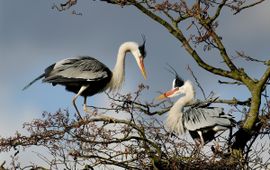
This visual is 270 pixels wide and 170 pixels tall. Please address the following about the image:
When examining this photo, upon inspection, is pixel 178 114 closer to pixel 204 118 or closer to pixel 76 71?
pixel 204 118

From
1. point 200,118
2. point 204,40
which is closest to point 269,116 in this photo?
point 204,40

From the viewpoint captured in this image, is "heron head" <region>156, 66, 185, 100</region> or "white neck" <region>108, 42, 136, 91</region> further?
"heron head" <region>156, 66, 185, 100</region>

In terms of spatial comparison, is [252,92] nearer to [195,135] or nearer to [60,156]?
[60,156]

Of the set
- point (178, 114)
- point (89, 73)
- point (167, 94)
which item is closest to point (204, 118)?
point (178, 114)

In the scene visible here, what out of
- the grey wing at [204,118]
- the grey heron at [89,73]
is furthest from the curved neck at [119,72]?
the grey wing at [204,118]

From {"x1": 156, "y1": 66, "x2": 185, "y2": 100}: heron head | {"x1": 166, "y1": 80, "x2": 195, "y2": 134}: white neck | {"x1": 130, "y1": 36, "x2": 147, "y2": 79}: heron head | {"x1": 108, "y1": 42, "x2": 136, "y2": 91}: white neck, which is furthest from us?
{"x1": 156, "y1": 66, "x2": 185, "y2": 100}: heron head

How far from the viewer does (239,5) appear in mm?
8766

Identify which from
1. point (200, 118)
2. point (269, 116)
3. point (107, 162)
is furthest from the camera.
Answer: point (200, 118)

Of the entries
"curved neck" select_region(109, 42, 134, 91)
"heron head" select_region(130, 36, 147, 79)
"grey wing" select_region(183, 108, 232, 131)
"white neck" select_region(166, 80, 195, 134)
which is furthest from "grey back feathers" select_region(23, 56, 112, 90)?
"grey wing" select_region(183, 108, 232, 131)

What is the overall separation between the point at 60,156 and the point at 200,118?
3569mm

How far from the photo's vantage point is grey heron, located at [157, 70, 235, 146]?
11172 millimetres

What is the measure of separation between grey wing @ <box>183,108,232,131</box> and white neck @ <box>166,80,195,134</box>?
4.3 inches

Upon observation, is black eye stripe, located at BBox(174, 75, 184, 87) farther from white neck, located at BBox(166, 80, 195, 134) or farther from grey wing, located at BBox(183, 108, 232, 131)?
grey wing, located at BBox(183, 108, 232, 131)

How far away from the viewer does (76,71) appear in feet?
36.9
